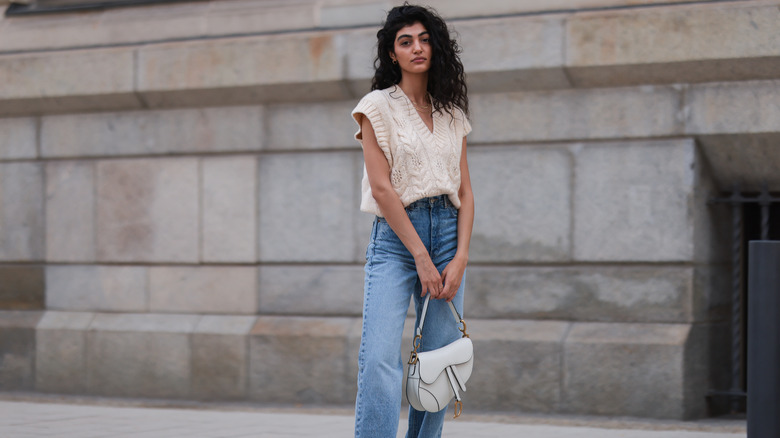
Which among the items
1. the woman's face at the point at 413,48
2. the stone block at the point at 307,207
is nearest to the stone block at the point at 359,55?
the stone block at the point at 307,207

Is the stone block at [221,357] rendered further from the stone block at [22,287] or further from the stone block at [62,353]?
the stone block at [22,287]

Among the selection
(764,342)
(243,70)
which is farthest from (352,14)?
(764,342)

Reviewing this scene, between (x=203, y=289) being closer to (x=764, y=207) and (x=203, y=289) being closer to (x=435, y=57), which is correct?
(x=764, y=207)

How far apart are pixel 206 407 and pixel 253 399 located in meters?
0.32

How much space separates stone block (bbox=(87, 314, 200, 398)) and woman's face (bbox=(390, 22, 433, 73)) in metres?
4.05

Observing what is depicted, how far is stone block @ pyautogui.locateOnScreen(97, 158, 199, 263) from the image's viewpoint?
26.1ft

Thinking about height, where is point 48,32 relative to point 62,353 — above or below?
above

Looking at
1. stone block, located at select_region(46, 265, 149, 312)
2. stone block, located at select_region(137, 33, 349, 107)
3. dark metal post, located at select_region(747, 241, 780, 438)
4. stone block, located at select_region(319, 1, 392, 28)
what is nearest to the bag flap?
dark metal post, located at select_region(747, 241, 780, 438)

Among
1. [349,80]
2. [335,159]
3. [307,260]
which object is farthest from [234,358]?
[349,80]

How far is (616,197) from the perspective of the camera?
684 centimetres

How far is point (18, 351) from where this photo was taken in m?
8.30

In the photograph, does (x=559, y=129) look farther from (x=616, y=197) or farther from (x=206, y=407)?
(x=206, y=407)

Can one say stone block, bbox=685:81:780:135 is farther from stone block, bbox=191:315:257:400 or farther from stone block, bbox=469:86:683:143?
stone block, bbox=191:315:257:400

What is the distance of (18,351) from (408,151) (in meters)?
5.17
